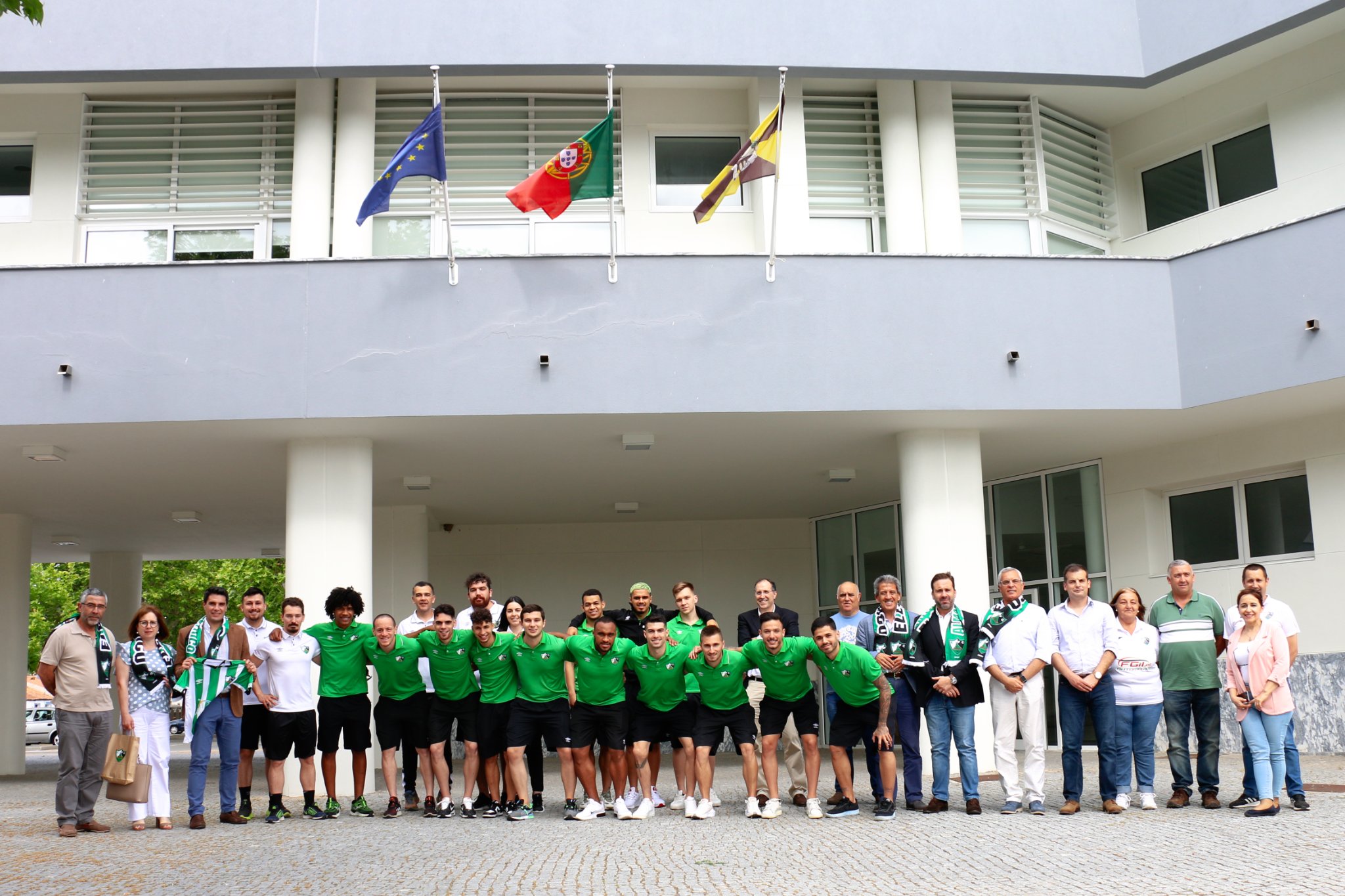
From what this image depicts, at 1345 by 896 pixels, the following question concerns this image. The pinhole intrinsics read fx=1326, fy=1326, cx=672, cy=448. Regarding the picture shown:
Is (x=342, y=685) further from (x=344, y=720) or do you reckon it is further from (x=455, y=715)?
(x=455, y=715)

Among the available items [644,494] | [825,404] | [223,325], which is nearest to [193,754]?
[223,325]

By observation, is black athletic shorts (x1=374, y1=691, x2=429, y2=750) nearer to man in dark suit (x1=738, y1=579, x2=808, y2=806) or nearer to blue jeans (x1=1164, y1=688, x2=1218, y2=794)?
man in dark suit (x1=738, y1=579, x2=808, y2=806)

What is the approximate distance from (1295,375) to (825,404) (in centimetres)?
436

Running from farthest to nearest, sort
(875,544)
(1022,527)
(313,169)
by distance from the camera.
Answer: (875,544)
(1022,527)
(313,169)

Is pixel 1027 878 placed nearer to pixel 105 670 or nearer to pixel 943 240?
pixel 105 670

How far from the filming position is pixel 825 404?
12.6 metres

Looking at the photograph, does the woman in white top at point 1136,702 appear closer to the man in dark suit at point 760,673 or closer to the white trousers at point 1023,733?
the white trousers at point 1023,733

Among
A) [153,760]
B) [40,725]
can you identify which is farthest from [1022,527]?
[40,725]

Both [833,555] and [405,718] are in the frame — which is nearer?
[405,718]

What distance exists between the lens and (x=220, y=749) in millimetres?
10156

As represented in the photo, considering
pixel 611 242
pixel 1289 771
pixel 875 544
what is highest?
pixel 611 242

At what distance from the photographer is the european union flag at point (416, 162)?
40.2 feet

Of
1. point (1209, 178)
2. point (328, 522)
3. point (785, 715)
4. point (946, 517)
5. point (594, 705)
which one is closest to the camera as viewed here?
point (594, 705)

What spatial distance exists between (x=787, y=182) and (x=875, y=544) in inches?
290
